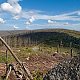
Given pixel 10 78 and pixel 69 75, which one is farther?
pixel 10 78

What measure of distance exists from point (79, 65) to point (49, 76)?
0.68m

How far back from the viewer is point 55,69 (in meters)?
6.07

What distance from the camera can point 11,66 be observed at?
12.8 m

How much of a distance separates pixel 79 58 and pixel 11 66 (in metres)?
7.13

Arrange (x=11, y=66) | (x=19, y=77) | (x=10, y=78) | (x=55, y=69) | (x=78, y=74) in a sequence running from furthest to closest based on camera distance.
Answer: (x=10, y=78)
(x=19, y=77)
(x=11, y=66)
(x=55, y=69)
(x=78, y=74)

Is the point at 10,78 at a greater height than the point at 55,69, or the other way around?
the point at 55,69

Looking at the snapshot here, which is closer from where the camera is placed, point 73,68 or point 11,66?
point 73,68

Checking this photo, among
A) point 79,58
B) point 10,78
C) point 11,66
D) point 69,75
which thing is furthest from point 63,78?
point 10,78

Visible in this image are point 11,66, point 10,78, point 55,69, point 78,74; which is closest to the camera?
point 78,74

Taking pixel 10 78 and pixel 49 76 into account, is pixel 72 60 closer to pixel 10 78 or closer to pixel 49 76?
pixel 49 76

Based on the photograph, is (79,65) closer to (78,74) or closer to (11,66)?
(78,74)

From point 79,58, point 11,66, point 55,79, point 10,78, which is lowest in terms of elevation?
point 10,78

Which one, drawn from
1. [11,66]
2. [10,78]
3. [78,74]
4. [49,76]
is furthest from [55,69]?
[10,78]

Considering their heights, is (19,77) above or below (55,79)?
below
